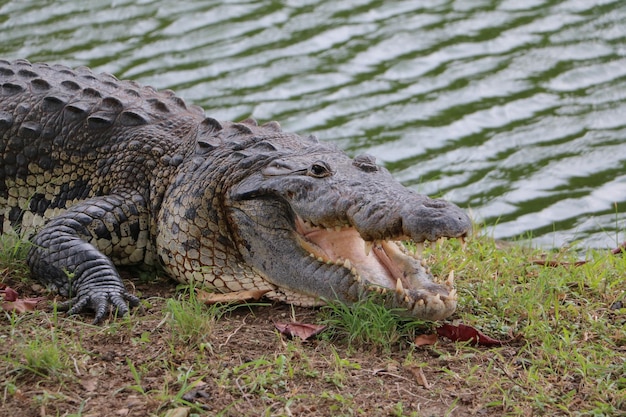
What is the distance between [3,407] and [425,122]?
5.62 meters

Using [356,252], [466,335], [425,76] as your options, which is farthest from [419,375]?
[425,76]

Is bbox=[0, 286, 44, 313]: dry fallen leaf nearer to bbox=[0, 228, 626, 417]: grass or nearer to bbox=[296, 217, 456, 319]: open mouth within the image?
bbox=[0, 228, 626, 417]: grass

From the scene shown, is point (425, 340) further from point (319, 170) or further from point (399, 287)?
point (319, 170)

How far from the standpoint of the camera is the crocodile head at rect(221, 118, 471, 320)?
4105mm

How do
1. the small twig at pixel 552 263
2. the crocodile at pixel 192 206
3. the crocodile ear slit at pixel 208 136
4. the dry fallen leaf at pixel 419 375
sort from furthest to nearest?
the small twig at pixel 552 263
the crocodile ear slit at pixel 208 136
the crocodile at pixel 192 206
the dry fallen leaf at pixel 419 375

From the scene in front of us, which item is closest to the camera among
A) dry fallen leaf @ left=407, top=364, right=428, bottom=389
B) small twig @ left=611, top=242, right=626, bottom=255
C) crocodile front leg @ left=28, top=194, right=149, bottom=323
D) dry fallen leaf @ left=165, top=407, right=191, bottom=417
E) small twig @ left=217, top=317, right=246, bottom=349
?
dry fallen leaf @ left=165, top=407, right=191, bottom=417

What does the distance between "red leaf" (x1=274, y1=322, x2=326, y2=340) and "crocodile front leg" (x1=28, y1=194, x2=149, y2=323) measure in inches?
27.9

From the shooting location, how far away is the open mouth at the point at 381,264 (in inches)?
163

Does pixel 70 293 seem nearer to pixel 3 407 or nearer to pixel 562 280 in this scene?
pixel 3 407

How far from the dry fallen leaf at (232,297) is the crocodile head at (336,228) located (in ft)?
0.32

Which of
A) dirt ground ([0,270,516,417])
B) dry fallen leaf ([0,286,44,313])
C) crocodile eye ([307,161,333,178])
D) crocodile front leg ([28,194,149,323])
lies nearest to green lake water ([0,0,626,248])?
crocodile eye ([307,161,333,178])

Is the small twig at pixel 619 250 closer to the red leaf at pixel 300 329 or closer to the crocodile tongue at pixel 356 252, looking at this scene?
the crocodile tongue at pixel 356 252

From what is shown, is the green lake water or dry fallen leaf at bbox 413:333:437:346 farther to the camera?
the green lake water

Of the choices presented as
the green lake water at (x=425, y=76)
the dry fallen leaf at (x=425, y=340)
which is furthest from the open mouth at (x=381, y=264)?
the green lake water at (x=425, y=76)
